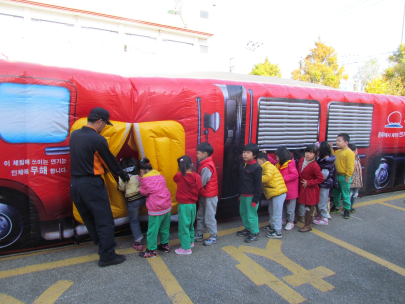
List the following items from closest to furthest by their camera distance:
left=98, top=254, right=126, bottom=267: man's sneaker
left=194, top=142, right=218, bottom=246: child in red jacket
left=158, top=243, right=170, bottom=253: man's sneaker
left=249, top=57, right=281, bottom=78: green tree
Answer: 1. left=98, top=254, right=126, bottom=267: man's sneaker
2. left=158, top=243, right=170, bottom=253: man's sneaker
3. left=194, top=142, right=218, bottom=246: child in red jacket
4. left=249, top=57, right=281, bottom=78: green tree

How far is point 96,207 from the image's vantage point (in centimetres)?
279

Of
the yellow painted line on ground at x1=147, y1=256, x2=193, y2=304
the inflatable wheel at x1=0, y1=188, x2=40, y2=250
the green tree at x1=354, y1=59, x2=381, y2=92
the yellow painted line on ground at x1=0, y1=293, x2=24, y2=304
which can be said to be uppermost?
the green tree at x1=354, y1=59, x2=381, y2=92

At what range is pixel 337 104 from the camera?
5094 millimetres

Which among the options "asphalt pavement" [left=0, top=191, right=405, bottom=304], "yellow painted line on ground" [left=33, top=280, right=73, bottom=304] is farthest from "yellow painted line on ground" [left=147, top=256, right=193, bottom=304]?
"yellow painted line on ground" [left=33, top=280, right=73, bottom=304]

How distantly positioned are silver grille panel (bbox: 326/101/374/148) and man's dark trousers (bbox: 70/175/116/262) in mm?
4319

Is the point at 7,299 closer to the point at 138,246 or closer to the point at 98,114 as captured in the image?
the point at 138,246

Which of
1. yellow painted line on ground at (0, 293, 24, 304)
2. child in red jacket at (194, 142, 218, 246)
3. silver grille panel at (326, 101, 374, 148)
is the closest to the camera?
yellow painted line on ground at (0, 293, 24, 304)

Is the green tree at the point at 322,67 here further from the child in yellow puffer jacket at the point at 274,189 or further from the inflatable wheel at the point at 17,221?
the inflatable wheel at the point at 17,221

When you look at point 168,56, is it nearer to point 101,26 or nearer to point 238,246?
point 101,26

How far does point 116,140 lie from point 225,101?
175 cm

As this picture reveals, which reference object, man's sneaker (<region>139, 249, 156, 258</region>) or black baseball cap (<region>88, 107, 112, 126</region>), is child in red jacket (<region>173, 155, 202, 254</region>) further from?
black baseball cap (<region>88, 107, 112, 126</region>)

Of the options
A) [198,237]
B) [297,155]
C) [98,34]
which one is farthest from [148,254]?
[98,34]

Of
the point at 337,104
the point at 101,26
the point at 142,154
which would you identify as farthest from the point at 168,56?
the point at 142,154

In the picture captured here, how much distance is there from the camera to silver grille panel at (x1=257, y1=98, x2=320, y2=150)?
4375 millimetres
